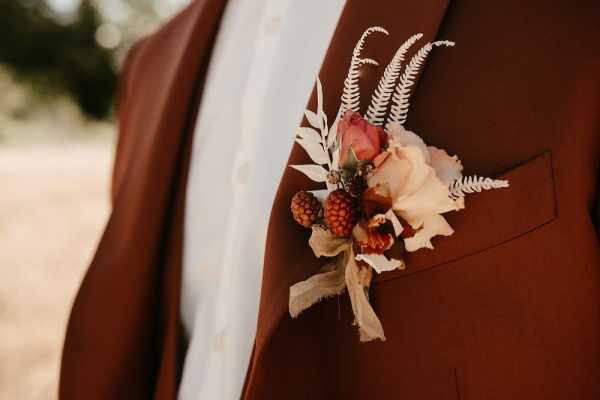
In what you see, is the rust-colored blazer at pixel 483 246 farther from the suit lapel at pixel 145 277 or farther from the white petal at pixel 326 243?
the suit lapel at pixel 145 277

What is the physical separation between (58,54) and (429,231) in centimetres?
1608

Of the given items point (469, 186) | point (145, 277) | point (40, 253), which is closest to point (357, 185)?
point (469, 186)

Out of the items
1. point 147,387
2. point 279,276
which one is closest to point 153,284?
point 147,387

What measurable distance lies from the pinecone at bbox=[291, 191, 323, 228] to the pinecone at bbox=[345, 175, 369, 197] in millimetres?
67

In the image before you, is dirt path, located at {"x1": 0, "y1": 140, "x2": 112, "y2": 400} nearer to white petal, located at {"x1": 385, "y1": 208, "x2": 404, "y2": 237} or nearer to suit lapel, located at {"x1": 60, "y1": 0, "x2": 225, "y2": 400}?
suit lapel, located at {"x1": 60, "y1": 0, "x2": 225, "y2": 400}

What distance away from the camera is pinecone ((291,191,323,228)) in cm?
80

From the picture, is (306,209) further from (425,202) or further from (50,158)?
(50,158)

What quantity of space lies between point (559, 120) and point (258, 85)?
63 centimetres

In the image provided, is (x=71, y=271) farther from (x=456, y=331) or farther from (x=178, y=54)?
(x=456, y=331)

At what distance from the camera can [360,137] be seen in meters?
0.72

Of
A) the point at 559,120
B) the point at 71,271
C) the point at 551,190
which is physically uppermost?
the point at 559,120

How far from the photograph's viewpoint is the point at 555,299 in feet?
2.69

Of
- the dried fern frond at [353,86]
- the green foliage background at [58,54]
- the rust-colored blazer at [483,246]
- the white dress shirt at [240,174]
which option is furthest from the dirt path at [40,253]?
the green foliage background at [58,54]

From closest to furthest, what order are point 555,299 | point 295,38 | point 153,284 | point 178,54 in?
point 555,299 → point 295,38 → point 153,284 → point 178,54
